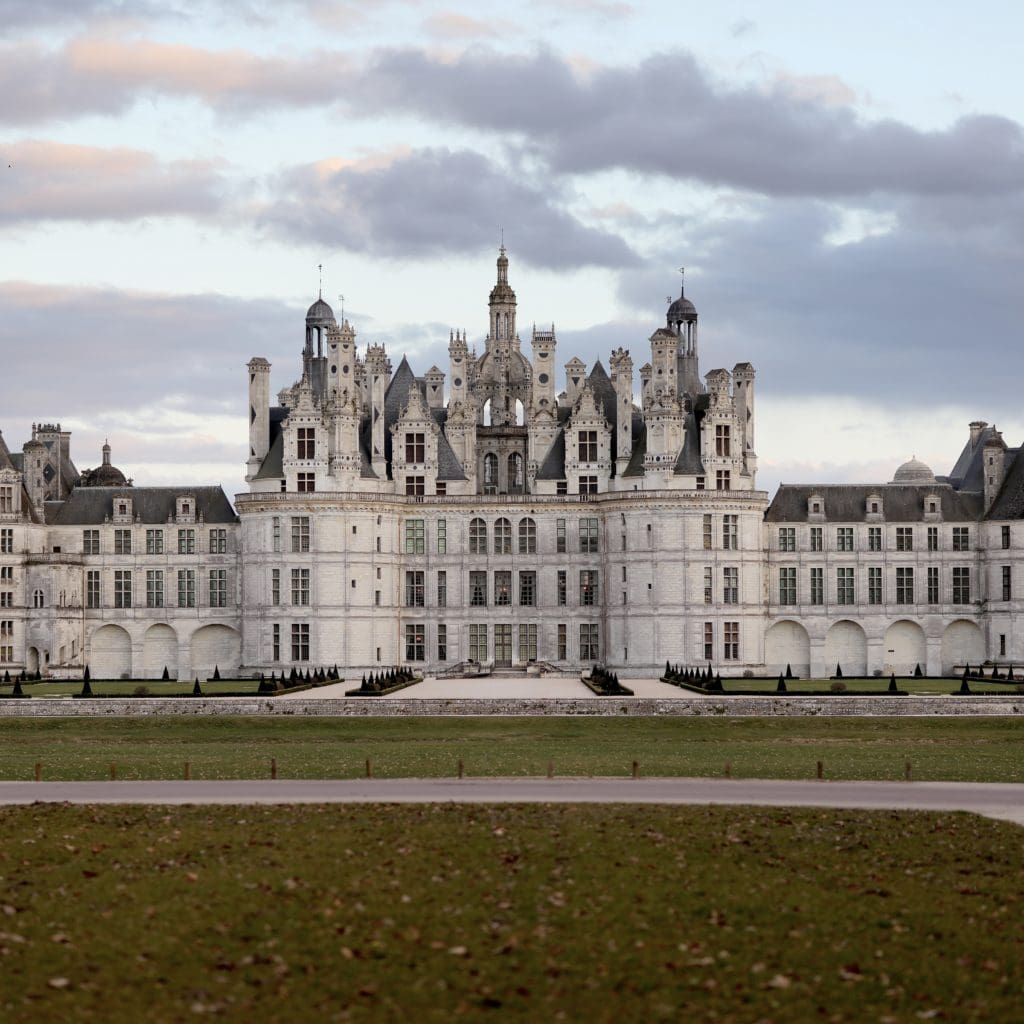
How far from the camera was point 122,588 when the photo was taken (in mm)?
Answer: 106375

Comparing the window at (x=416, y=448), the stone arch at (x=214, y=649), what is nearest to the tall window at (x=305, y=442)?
the window at (x=416, y=448)

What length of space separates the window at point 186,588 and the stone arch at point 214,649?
1.74m

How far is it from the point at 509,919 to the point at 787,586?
79927 millimetres

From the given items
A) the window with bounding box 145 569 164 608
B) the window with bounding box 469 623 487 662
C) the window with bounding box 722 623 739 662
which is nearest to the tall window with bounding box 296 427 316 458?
the window with bounding box 145 569 164 608

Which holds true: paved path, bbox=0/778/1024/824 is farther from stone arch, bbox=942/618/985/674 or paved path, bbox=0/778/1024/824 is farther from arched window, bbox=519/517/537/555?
stone arch, bbox=942/618/985/674

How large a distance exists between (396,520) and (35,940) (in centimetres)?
7858

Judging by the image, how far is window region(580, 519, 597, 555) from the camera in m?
104

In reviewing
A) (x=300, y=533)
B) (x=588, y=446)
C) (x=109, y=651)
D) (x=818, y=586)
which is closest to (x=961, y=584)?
(x=818, y=586)

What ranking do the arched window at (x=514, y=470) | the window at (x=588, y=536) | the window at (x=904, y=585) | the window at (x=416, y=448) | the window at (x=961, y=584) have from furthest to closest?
the arched window at (x=514, y=470)
the window at (x=416, y=448)
the window at (x=588, y=536)
the window at (x=904, y=585)
the window at (x=961, y=584)

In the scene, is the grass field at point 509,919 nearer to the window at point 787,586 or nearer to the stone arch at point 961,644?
the window at point 787,586

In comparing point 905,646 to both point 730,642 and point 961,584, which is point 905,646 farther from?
point 730,642

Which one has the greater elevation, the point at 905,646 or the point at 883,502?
the point at 883,502

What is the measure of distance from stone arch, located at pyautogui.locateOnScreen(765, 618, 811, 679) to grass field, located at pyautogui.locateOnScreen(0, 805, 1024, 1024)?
2759 inches

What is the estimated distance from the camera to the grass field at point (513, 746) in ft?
152
